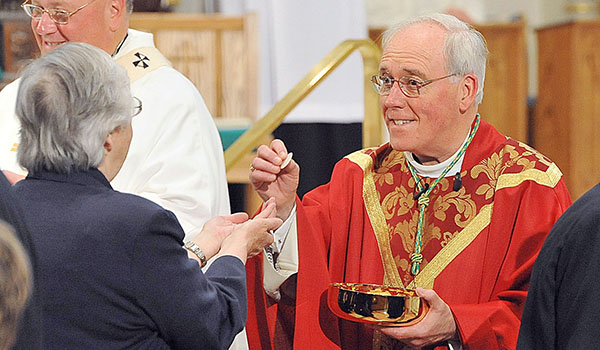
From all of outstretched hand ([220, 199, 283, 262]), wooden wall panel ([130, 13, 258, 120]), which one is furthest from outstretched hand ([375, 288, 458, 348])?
wooden wall panel ([130, 13, 258, 120])

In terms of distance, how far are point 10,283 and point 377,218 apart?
2228 millimetres

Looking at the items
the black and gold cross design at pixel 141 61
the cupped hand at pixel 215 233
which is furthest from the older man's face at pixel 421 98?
the black and gold cross design at pixel 141 61

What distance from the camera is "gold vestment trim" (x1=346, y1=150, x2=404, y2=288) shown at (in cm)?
331

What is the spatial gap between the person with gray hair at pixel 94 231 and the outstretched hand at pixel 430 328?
0.77m

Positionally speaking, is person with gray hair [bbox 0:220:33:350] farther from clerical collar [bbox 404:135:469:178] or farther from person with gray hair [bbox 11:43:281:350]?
clerical collar [bbox 404:135:469:178]

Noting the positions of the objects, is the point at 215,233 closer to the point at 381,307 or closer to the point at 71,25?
the point at 381,307

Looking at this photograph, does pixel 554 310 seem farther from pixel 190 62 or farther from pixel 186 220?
pixel 190 62

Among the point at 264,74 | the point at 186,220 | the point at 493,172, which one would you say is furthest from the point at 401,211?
the point at 264,74

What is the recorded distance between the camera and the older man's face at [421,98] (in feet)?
10.4

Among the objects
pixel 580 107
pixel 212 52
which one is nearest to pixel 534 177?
pixel 212 52

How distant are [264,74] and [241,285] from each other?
5146 millimetres

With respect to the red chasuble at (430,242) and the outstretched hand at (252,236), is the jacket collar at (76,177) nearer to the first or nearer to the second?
the outstretched hand at (252,236)

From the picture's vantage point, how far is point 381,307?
9.28 ft

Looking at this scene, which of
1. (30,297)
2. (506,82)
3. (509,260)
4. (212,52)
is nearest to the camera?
(30,297)
